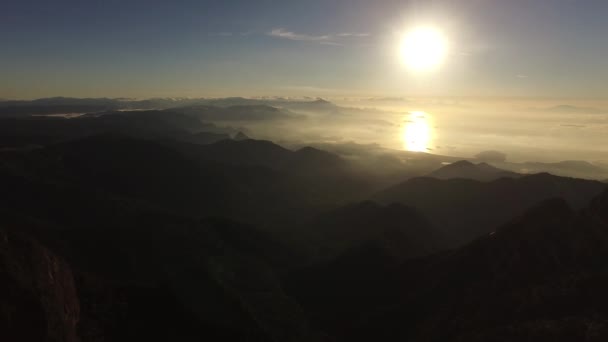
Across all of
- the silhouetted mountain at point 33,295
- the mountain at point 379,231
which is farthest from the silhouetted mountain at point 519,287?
the silhouetted mountain at point 33,295

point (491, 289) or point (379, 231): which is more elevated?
point (491, 289)

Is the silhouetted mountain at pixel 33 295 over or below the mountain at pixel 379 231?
over

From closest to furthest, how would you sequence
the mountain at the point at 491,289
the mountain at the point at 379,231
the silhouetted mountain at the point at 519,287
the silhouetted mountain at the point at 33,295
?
the silhouetted mountain at the point at 33,295, the silhouetted mountain at the point at 519,287, the mountain at the point at 491,289, the mountain at the point at 379,231

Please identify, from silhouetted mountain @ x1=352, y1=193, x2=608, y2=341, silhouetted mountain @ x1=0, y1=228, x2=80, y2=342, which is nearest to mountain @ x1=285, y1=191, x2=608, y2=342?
silhouetted mountain @ x1=352, y1=193, x2=608, y2=341

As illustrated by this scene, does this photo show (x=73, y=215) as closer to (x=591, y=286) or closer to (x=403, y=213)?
(x=403, y=213)

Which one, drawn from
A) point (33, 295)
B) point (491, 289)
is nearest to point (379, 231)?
point (491, 289)

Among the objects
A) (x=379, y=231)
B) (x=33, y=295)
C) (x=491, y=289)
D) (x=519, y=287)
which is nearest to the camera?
(x=33, y=295)

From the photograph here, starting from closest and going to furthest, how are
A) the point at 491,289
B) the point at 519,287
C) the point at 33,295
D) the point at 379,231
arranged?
the point at 33,295
the point at 519,287
the point at 491,289
the point at 379,231

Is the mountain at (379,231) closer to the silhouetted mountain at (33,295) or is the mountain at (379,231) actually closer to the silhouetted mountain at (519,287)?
the silhouetted mountain at (519,287)

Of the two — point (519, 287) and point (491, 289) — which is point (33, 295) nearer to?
point (491, 289)

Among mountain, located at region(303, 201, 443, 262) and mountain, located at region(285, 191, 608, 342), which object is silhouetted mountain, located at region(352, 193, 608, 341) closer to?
mountain, located at region(285, 191, 608, 342)

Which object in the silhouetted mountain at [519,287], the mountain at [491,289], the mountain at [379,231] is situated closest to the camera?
the silhouetted mountain at [519,287]
